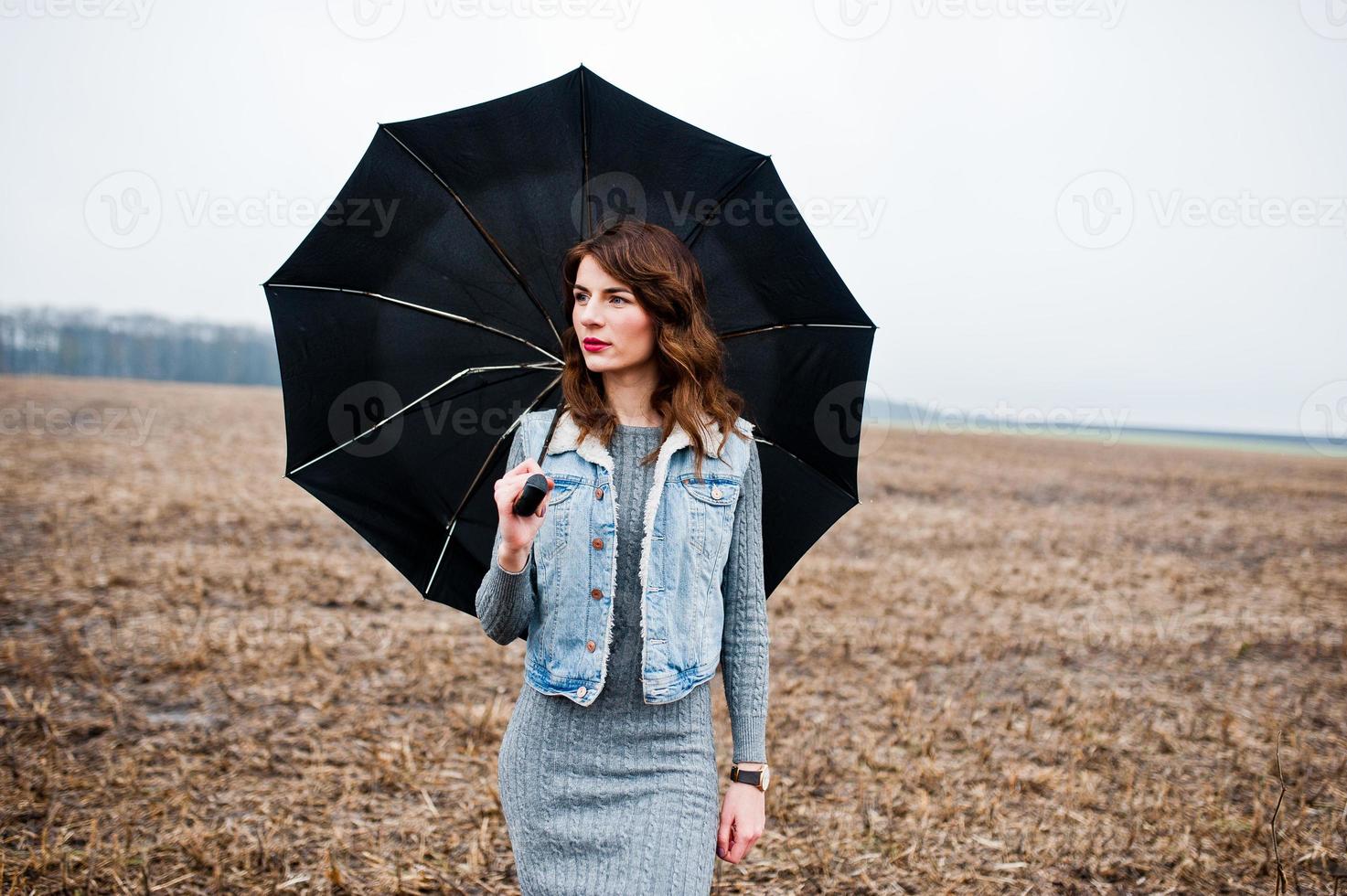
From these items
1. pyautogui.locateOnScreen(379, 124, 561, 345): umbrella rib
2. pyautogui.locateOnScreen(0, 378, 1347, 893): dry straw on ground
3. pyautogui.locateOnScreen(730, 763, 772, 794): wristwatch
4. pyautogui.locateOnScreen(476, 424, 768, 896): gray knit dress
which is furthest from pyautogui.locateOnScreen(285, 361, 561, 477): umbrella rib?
pyautogui.locateOnScreen(0, 378, 1347, 893): dry straw on ground

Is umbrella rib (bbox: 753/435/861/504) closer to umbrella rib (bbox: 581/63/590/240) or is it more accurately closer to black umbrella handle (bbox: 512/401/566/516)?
umbrella rib (bbox: 581/63/590/240)

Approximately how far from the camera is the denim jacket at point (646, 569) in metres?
2.25

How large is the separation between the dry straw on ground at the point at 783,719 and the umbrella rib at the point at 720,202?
3.19m

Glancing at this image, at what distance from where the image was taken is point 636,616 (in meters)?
2.32

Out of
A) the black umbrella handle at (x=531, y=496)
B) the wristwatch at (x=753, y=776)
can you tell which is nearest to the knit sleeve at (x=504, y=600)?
the black umbrella handle at (x=531, y=496)

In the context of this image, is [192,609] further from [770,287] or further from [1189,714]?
[1189,714]

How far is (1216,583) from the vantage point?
11883 mm

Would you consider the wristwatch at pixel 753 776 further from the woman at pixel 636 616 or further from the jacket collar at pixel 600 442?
the jacket collar at pixel 600 442

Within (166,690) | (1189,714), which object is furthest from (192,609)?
(1189,714)

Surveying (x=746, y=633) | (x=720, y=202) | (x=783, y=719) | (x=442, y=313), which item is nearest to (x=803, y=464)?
(x=746, y=633)

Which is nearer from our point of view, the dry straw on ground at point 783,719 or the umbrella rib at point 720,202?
the umbrella rib at point 720,202

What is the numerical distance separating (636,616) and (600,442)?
19.0 inches

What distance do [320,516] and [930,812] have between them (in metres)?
11.3

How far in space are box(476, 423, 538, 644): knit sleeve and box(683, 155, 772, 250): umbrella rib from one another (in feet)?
3.80
